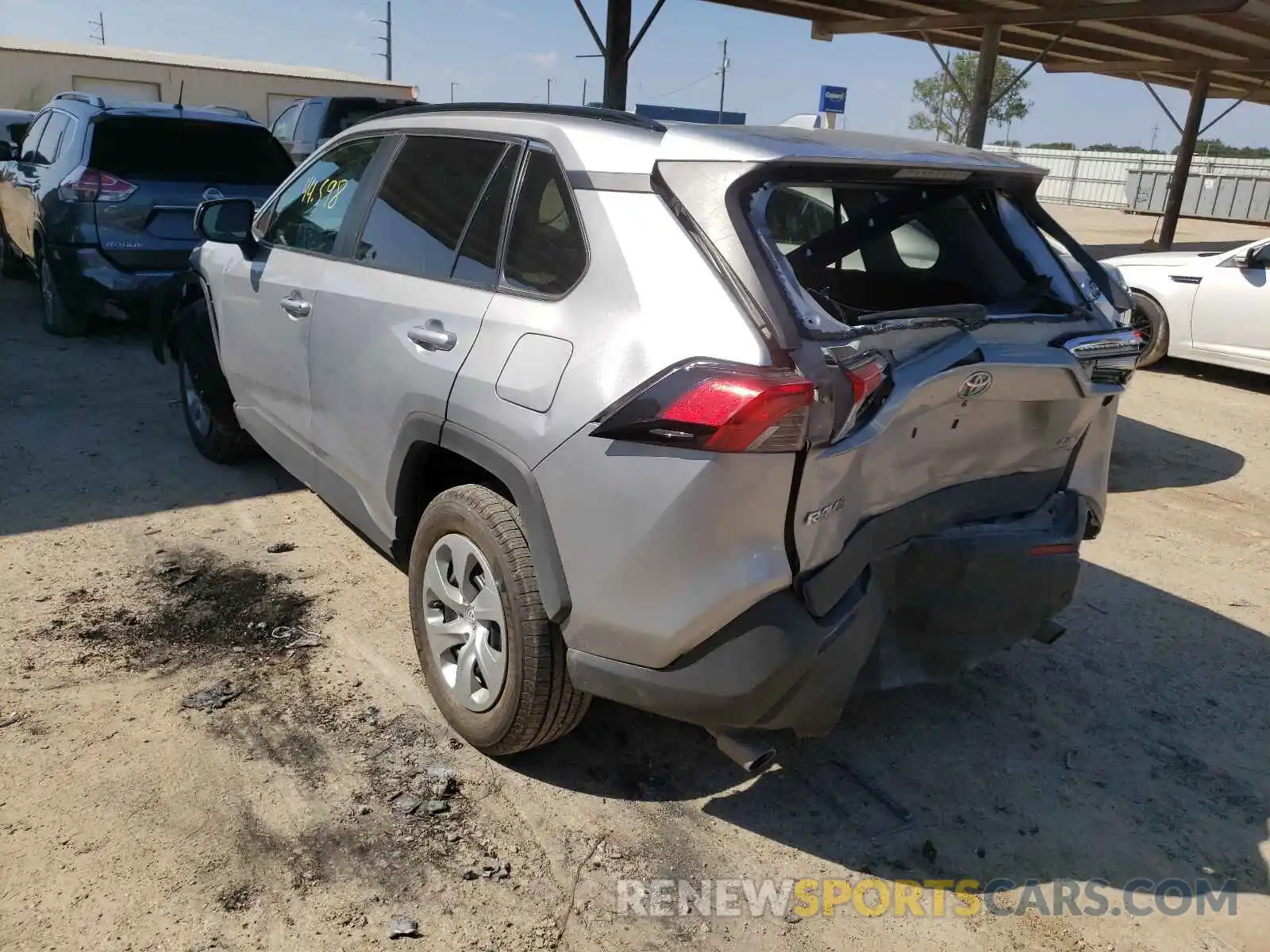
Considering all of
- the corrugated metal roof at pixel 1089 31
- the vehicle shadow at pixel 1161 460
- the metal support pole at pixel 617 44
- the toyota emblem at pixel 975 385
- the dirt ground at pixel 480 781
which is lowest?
the dirt ground at pixel 480 781

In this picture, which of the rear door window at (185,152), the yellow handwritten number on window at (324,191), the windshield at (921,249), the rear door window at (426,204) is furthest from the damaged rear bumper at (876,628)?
the rear door window at (185,152)

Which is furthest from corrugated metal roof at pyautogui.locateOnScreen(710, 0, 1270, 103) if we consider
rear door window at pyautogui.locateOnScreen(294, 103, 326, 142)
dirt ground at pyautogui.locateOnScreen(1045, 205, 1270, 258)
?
rear door window at pyautogui.locateOnScreen(294, 103, 326, 142)

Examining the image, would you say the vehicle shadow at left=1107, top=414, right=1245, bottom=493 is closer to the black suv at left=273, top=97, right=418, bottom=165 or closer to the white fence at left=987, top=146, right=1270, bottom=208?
the black suv at left=273, top=97, right=418, bottom=165

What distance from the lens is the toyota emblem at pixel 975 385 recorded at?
2.59 meters

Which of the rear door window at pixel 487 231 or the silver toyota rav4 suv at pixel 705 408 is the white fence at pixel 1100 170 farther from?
the rear door window at pixel 487 231

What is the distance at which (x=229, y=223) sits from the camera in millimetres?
4453

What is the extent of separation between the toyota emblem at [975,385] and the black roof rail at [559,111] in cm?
103

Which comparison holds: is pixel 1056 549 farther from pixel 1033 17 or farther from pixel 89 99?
pixel 1033 17

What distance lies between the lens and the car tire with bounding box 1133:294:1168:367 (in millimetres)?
8930

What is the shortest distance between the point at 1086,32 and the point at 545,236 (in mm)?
14714

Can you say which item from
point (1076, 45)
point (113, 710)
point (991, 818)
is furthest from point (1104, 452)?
point (1076, 45)

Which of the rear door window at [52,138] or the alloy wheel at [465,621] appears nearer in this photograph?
the alloy wheel at [465,621]

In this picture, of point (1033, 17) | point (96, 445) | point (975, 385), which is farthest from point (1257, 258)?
point (96, 445)

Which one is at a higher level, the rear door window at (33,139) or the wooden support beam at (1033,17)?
the wooden support beam at (1033,17)
